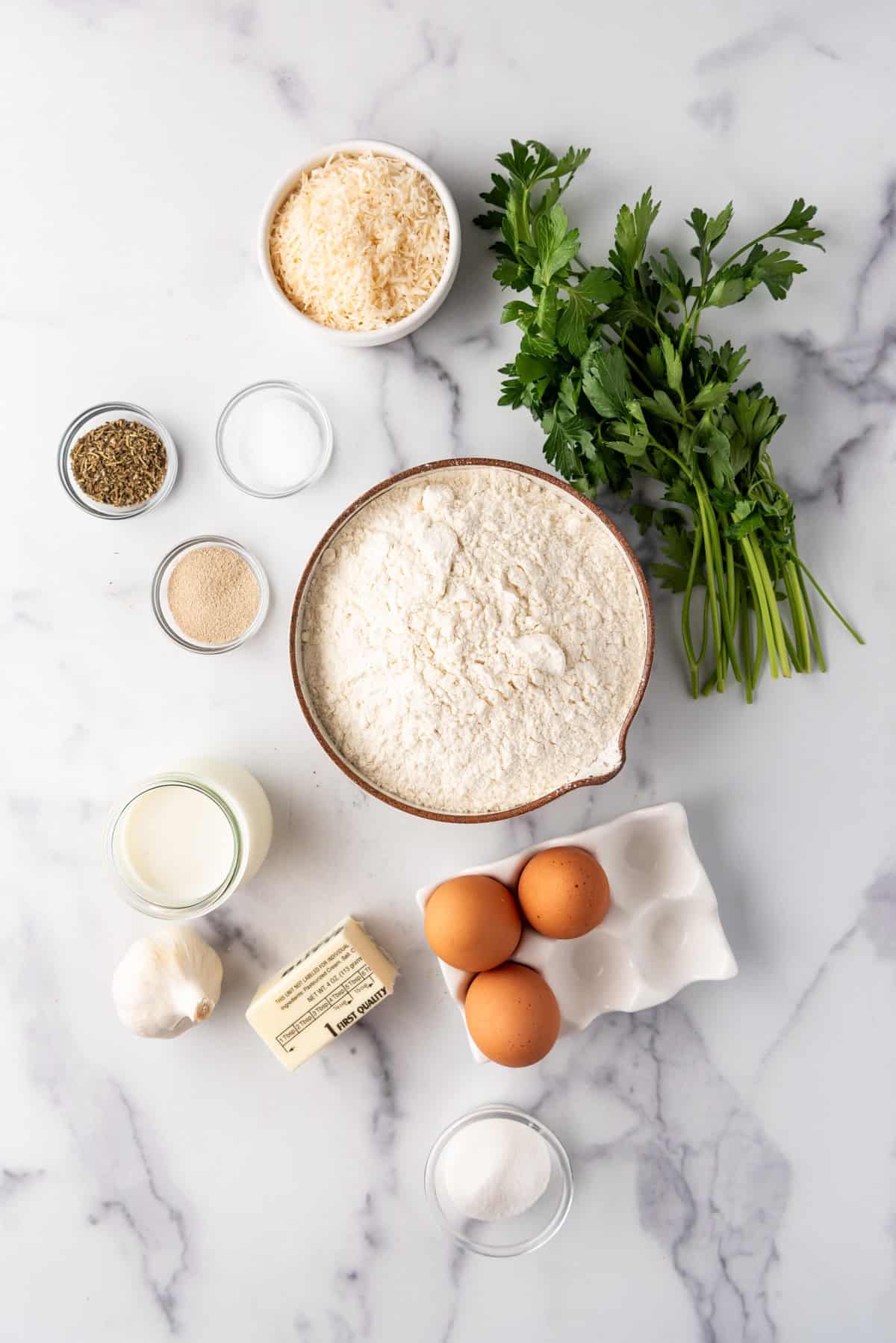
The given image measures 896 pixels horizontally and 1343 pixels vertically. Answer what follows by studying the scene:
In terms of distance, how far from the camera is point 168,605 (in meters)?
1.29

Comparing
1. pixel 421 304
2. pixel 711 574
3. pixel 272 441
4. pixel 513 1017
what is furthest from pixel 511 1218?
pixel 421 304

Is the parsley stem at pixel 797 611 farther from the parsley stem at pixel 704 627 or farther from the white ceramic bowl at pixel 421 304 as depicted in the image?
the white ceramic bowl at pixel 421 304

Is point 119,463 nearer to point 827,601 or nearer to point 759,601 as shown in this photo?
point 759,601

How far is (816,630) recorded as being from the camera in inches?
53.9

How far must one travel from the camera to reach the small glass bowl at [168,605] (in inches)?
50.8

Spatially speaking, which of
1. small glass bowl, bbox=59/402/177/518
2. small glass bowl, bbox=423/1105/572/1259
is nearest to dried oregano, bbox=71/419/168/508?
small glass bowl, bbox=59/402/177/518

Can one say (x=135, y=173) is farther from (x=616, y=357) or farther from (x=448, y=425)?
(x=616, y=357)

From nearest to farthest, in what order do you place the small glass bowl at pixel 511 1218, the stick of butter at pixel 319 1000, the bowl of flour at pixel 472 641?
the bowl of flour at pixel 472 641
the stick of butter at pixel 319 1000
the small glass bowl at pixel 511 1218

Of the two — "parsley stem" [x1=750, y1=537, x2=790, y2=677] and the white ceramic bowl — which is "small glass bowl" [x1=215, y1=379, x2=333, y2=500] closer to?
the white ceramic bowl

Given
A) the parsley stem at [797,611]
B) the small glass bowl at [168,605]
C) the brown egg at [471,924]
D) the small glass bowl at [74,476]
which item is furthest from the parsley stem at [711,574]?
the small glass bowl at [74,476]

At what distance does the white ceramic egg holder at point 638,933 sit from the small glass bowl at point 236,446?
59 centimetres

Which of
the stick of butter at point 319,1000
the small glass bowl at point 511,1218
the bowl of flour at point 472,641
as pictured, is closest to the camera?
the bowl of flour at point 472,641

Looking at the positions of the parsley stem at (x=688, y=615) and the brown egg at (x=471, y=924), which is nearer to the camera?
the brown egg at (x=471, y=924)

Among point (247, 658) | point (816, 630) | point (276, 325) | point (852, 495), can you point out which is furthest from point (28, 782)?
point (852, 495)
